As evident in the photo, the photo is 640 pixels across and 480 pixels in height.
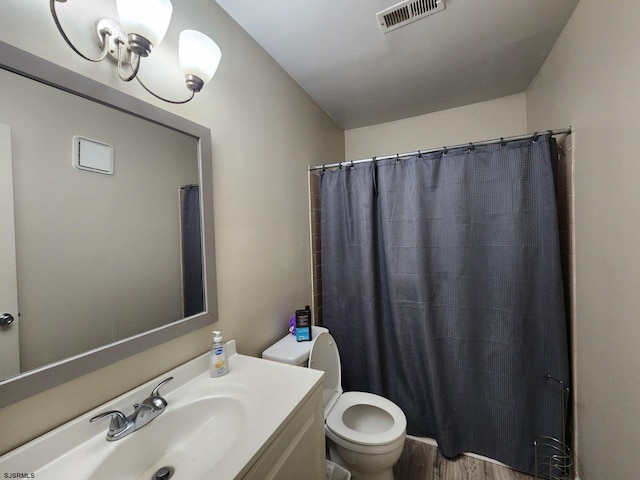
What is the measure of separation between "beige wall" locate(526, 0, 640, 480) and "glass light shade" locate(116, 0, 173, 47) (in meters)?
1.44

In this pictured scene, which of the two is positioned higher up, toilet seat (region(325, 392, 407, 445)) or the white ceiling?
the white ceiling

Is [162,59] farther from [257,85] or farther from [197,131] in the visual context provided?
[257,85]

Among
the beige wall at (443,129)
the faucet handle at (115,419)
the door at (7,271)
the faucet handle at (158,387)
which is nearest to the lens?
the door at (7,271)

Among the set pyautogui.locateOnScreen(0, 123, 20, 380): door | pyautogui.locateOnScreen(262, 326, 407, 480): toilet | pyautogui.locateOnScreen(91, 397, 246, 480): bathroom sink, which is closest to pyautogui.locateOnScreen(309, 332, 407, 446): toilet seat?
pyautogui.locateOnScreen(262, 326, 407, 480): toilet

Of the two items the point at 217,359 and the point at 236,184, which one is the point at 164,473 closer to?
the point at 217,359

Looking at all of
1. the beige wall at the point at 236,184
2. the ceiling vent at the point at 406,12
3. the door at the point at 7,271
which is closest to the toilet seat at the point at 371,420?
the beige wall at the point at 236,184

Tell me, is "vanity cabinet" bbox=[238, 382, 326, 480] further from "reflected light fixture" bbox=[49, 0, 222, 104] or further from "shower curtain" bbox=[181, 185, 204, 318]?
"reflected light fixture" bbox=[49, 0, 222, 104]

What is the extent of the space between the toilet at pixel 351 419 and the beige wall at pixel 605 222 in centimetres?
83

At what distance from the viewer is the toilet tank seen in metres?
1.26

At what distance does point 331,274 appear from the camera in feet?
6.16

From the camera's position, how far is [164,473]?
2.39 ft

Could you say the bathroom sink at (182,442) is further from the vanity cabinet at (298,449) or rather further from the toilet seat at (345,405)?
the toilet seat at (345,405)

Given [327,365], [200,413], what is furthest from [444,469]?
[200,413]

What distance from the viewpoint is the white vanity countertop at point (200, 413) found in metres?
0.60
